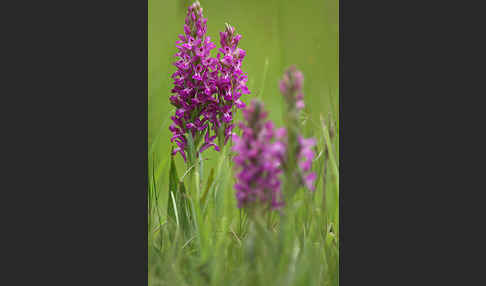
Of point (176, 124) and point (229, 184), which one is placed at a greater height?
point (176, 124)

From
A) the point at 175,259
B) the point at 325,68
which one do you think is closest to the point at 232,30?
the point at 325,68

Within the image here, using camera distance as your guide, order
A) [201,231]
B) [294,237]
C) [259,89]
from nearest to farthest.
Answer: [294,237]
[201,231]
[259,89]

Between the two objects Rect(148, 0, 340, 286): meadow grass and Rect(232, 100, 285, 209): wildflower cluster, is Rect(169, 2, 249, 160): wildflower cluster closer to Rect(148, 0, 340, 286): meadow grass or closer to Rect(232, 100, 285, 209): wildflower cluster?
Rect(148, 0, 340, 286): meadow grass

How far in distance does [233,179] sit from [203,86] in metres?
0.70

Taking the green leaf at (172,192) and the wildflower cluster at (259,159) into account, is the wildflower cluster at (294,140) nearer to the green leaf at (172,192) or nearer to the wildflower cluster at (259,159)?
the wildflower cluster at (259,159)

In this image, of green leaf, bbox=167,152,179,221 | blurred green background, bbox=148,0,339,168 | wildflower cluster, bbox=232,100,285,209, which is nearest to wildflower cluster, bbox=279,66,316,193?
wildflower cluster, bbox=232,100,285,209

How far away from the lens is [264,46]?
3143mm

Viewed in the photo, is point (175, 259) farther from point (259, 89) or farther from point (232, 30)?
point (232, 30)

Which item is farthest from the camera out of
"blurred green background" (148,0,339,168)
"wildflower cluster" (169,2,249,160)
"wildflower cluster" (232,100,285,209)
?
"wildflower cluster" (169,2,249,160)

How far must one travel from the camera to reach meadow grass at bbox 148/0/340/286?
104 inches

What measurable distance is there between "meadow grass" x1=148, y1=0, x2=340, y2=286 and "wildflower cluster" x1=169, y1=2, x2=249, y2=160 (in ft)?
0.20

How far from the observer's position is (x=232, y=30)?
320 cm

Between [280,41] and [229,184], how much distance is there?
0.89 m

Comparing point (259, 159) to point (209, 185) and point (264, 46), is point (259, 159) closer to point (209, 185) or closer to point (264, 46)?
point (209, 185)
